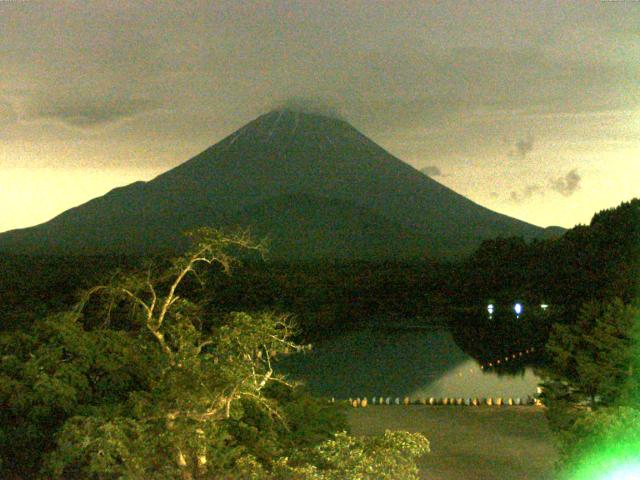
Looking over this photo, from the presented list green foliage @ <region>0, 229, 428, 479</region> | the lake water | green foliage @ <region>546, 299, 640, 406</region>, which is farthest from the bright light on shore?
green foliage @ <region>0, 229, 428, 479</region>

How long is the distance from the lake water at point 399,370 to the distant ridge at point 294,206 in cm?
4147

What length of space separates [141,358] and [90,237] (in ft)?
242

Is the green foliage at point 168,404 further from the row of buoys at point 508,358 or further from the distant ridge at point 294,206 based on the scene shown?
the distant ridge at point 294,206

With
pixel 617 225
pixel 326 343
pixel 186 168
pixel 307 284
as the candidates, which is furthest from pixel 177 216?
pixel 617 225

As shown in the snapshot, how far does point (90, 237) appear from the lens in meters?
79.9

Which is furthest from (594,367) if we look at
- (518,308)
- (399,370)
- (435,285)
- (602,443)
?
(435,285)

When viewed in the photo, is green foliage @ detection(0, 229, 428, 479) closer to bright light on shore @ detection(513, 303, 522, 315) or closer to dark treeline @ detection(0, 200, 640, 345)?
dark treeline @ detection(0, 200, 640, 345)

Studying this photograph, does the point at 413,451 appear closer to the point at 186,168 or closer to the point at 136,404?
the point at 136,404

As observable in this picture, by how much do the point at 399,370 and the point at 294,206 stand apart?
62.9 m

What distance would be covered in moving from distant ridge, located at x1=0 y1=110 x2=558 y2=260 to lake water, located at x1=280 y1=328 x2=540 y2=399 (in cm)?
4147

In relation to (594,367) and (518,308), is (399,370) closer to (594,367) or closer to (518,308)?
(518,308)

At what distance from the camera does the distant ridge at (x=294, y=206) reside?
78.2 metres

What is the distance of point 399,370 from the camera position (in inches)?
929

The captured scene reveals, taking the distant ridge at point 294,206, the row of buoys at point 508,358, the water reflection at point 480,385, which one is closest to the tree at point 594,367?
the water reflection at point 480,385
